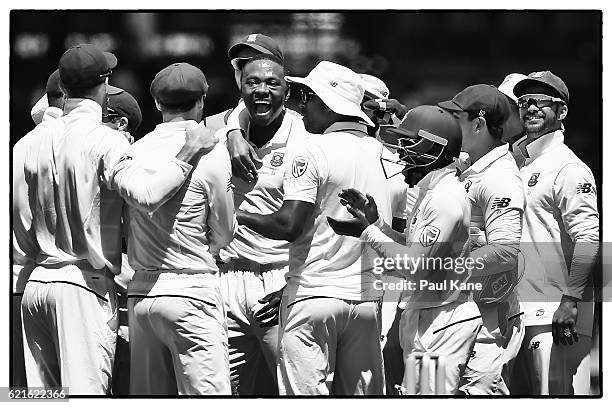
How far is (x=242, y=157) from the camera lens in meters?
6.59

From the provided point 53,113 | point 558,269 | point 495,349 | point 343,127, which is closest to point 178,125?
point 53,113

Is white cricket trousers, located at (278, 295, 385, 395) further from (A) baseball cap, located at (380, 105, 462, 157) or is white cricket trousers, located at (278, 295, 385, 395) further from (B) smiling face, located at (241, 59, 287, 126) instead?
(B) smiling face, located at (241, 59, 287, 126)

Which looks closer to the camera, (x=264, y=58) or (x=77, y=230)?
(x=77, y=230)

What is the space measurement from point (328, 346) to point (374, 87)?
4.69 ft

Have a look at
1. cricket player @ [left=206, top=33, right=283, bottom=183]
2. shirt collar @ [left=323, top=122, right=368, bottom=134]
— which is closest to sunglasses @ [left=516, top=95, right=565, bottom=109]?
shirt collar @ [left=323, top=122, right=368, bottom=134]

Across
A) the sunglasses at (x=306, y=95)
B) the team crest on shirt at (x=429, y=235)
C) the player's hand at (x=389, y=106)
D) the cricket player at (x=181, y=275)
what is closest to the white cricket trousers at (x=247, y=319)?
the cricket player at (x=181, y=275)

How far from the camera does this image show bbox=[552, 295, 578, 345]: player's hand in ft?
22.3

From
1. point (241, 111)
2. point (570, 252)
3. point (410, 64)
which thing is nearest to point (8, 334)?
point (241, 111)

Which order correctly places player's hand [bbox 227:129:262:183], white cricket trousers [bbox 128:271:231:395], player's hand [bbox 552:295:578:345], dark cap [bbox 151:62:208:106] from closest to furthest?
white cricket trousers [bbox 128:271:231:395] → dark cap [bbox 151:62:208:106] → player's hand [bbox 227:129:262:183] → player's hand [bbox 552:295:578:345]

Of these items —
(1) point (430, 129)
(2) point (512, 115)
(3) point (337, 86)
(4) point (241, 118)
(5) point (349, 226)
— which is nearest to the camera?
(5) point (349, 226)

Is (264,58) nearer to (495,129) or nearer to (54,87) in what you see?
(54,87)

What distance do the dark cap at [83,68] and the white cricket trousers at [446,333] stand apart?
80.2 inches

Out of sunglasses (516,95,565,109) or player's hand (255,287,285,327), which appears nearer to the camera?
player's hand (255,287,285,327)

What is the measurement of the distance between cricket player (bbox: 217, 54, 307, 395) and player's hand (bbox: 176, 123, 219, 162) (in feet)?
0.41
